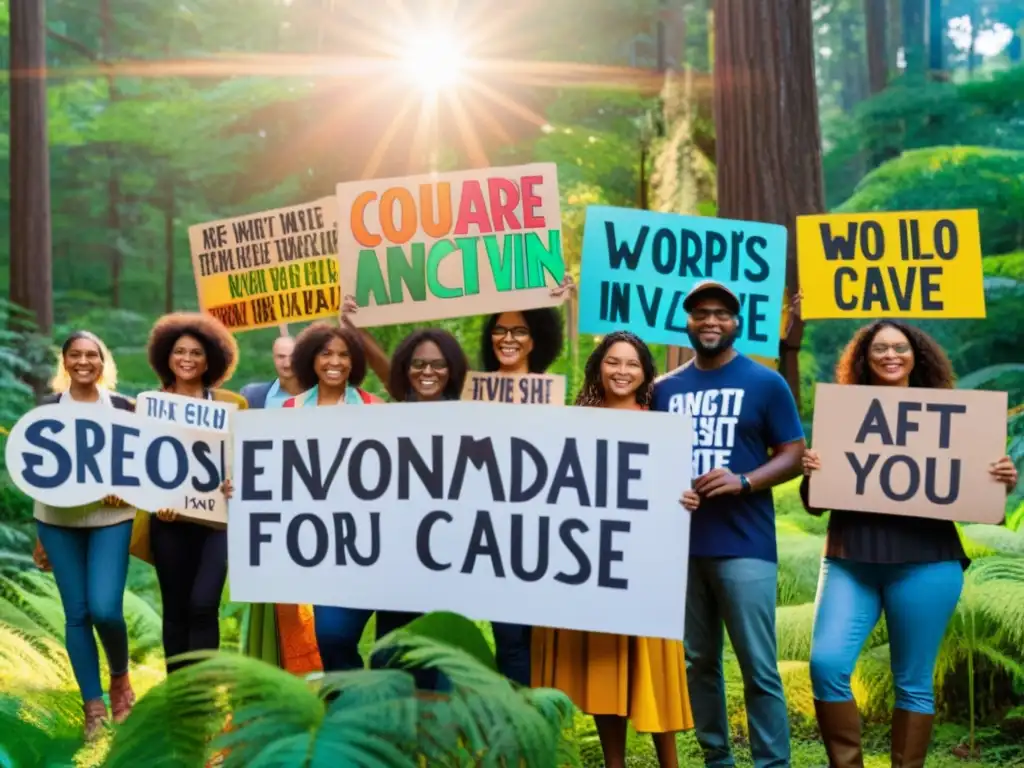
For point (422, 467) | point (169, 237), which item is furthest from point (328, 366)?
point (169, 237)

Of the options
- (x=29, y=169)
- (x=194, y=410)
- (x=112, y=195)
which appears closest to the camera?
(x=194, y=410)

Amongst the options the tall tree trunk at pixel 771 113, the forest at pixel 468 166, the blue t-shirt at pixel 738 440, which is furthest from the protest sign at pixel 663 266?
the tall tree trunk at pixel 771 113

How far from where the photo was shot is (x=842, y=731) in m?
3.99

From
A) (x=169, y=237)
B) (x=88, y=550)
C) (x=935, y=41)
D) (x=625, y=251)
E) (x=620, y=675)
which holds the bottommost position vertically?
(x=620, y=675)

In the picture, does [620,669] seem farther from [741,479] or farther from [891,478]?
[891,478]

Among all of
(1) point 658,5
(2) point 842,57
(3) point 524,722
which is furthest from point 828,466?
(2) point 842,57

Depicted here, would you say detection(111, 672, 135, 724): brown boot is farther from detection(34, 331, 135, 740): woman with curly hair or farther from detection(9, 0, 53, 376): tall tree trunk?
detection(9, 0, 53, 376): tall tree trunk

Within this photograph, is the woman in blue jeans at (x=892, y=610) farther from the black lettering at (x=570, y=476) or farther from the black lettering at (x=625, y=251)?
the black lettering at (x=625, y=251)

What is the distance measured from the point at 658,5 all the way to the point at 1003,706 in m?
15.4

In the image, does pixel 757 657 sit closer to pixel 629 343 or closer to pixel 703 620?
pixel 703 620

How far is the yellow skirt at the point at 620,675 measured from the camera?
402cm

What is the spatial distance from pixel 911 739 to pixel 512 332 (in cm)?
220

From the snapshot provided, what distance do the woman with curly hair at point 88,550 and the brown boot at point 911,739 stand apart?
3.04 metres

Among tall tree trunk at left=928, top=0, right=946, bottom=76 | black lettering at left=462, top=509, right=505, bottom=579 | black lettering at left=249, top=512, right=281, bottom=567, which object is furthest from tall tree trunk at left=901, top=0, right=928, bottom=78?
black lettering at left=249, top=512, right=281, bottom=567
